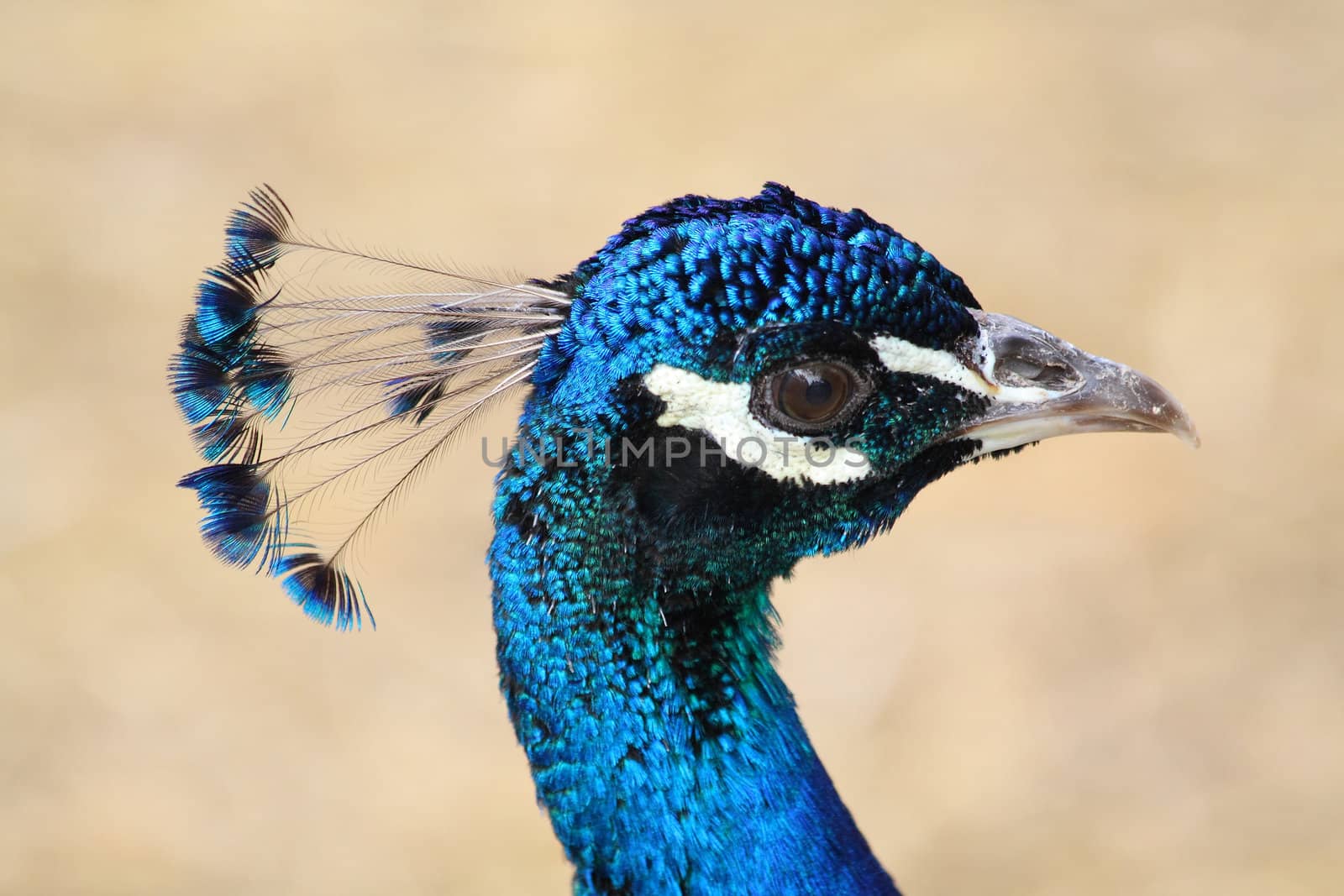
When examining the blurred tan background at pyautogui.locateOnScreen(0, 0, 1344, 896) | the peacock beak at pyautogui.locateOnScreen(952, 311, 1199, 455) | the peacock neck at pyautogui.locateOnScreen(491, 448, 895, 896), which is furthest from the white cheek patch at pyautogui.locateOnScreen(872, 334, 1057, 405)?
the blurred tan background at pyautogui.locateOnScreen(0, 0, 1344, 896)

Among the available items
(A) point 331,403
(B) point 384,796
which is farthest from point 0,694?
(A) point 331,403

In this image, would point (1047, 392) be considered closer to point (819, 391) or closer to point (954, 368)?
point (954, 368)

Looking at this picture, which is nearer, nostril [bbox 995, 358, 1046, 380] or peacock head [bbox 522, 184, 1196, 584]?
peacock head [bbox 522, 184, 1196, 584]

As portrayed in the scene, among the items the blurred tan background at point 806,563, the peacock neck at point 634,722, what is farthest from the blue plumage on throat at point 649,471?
the blurred tan background at point 806,563

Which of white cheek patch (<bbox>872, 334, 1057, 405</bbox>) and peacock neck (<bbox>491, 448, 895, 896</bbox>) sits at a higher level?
white cheek patch (<bbox>872, 334, 1057, 405</bbox>)

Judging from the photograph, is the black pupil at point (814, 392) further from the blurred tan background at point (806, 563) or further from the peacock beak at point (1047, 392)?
the blurred tan background at point (806, 563)

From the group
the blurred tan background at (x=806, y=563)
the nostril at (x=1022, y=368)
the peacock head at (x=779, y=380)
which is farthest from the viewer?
the blurred tan background at (x=806, y=563)

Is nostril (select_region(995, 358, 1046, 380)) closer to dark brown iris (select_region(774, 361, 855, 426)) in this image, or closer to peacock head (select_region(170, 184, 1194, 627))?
peacock head (select_region(170, 184, 1194, 627))
